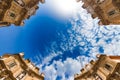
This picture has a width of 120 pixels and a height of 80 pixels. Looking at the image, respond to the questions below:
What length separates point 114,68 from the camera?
30.4 metres

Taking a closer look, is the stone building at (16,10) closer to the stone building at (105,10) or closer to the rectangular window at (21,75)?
the stone building at (105,10)

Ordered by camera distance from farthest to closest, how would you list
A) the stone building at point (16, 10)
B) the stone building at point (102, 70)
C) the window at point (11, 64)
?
the window at point (11, 64) → the stone building at point (102, 70) → the stone building at point (16, 10)

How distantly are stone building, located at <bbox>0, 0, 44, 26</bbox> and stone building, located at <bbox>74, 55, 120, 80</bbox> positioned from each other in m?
16.3

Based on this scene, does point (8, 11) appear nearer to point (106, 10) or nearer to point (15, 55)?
point (15, 55)

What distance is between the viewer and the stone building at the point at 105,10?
30719 mm

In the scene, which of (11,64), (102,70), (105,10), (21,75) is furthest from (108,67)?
(11,64)

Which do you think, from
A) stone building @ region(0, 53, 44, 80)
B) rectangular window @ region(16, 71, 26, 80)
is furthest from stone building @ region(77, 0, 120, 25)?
rectangular window @ region(16, 71, 26, 80)

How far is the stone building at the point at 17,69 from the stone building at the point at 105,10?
55.9 ft

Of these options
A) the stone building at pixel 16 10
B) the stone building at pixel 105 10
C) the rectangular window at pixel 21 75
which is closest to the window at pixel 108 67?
the stone building at pixel 105 10

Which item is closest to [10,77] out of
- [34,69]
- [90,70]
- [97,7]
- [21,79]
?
[21,79]

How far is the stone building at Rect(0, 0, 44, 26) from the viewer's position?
94.6ft

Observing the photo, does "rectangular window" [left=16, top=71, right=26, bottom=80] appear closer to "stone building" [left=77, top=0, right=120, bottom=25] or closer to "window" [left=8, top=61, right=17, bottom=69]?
"window" [left=8, top=61, right=17, bottom=69]

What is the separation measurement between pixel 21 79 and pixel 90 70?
14.2 metres

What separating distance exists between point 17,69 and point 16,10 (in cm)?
1164
